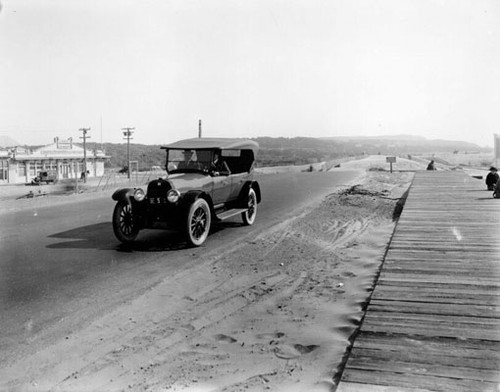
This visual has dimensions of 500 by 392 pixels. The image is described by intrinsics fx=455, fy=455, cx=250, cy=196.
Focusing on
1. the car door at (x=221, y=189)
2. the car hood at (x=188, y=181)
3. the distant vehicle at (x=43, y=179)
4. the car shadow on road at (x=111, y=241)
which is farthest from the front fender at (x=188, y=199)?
the distant vehicle at (x=43, y=179)

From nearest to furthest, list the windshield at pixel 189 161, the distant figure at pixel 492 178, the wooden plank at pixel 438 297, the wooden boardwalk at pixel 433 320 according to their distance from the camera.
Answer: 1. the wooden boardwalk at pixel 433 320
2. the wooden plank at pixel 438 297
3. the windshield at pixel 189 161
4. the distant figure at pixel 492 178

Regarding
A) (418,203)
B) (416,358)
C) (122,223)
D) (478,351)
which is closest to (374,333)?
(416,358)

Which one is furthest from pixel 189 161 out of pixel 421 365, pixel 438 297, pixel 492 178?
pixel 492 178

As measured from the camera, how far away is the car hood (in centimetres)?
812

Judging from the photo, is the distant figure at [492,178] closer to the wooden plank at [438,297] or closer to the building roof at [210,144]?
the building roof at [210,144]

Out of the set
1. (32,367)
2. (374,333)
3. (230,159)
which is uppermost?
(230,159)

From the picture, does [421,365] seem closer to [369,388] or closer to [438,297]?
[369,388]

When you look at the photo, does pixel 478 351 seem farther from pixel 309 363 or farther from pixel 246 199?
pixel 246 199

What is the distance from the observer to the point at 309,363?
3545mm

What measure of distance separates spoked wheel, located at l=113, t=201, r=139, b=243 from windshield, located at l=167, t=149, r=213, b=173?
1.47 m

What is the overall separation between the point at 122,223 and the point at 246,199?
3.09m

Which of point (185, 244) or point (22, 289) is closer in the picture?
point (22, 289)

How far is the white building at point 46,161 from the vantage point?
46.8m

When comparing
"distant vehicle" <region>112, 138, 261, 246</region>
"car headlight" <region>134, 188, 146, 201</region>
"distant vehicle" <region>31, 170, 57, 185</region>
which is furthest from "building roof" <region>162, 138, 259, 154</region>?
"distant vehicle" <region>31, 170, 57, 185</region>
